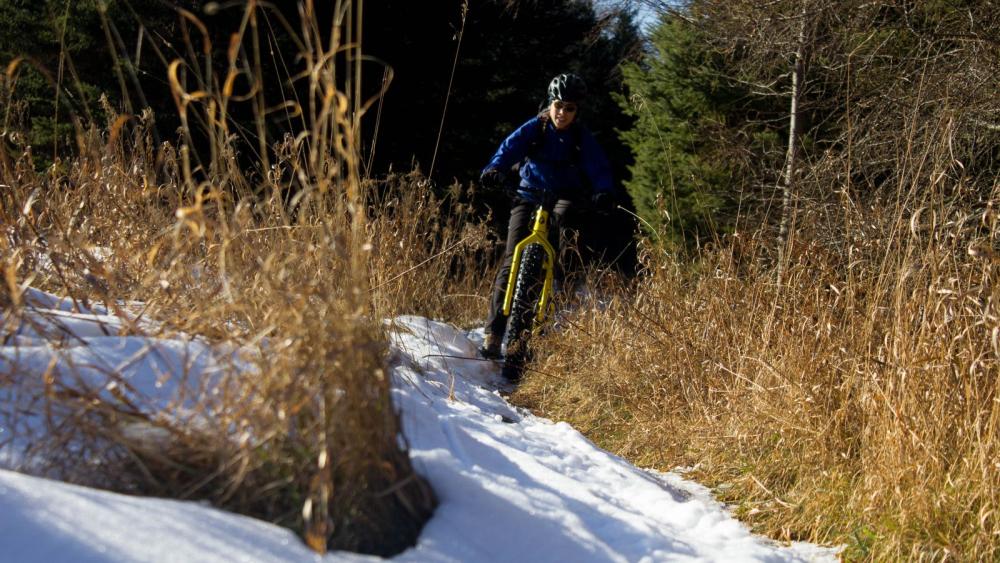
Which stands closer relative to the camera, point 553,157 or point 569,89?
point 569,89

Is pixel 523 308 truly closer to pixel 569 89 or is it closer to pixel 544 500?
pixel 569 89

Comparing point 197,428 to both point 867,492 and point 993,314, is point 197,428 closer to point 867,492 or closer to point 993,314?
point 867,492

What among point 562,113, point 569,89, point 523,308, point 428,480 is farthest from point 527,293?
point 428,480

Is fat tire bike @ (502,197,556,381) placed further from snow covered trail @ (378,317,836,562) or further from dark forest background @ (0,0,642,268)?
dark forest background @ (0,0,642,268)

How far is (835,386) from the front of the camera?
142 inches

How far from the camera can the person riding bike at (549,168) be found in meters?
5.84

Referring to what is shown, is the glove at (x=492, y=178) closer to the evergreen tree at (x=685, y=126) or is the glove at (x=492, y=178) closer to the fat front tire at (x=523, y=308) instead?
the fat front tire at (x=523, y=308)

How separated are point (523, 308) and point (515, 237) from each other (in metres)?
0.52

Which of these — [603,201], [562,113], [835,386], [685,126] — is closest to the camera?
[835,386]

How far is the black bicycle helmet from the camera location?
576 cm

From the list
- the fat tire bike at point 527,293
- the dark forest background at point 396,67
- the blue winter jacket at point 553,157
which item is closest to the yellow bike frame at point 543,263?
the fat tire bike at point 527,293

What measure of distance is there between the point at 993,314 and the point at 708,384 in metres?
1.47

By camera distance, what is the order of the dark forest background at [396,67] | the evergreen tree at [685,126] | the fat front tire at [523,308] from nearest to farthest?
the fat front tire at [523,308], the evergreen tree at [685,126], the dark forest background at [396,67]

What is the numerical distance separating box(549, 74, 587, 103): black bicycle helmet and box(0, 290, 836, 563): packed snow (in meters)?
2.39
